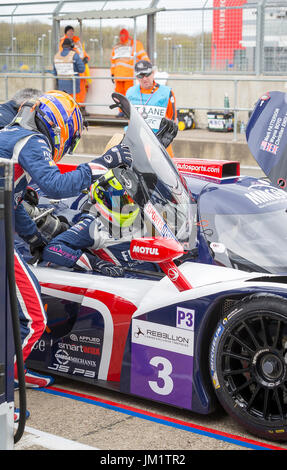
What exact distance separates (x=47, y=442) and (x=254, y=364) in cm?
107

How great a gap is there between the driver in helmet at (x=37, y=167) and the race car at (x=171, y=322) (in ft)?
0.75

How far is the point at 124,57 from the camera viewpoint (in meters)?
15.1

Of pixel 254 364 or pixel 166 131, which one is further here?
pixel 166 131

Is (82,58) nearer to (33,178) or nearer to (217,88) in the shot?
(217,88)

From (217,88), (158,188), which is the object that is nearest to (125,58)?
(217,88)

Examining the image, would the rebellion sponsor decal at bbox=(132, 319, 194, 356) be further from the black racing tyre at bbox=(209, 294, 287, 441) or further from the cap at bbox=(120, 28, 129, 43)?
the cap at bbox=(120, 28, 129, 43)

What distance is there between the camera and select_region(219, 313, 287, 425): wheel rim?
3.52 m

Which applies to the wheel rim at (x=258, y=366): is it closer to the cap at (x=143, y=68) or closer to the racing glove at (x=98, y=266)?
the racing glove at (x=98, y=266)

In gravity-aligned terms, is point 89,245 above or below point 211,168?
below

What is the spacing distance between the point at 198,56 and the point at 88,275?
466 inches

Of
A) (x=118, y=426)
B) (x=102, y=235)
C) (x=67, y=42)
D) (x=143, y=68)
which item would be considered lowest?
(x=118, y=426)

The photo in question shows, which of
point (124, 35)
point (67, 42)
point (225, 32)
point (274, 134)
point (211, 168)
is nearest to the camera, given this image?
point (211, 168)

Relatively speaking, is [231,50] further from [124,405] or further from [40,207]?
[124,405]

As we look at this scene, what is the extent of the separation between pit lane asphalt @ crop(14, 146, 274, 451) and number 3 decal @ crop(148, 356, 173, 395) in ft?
0.44
